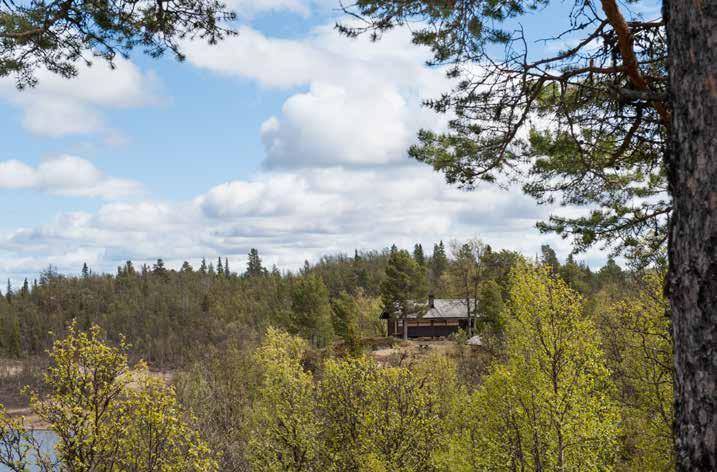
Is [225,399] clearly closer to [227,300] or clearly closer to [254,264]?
[227,300]

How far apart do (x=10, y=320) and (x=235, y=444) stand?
83652 millimetres

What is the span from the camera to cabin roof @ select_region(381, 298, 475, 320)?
55.5 metres

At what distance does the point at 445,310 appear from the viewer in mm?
57031

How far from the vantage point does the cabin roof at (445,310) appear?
55500 millimetres

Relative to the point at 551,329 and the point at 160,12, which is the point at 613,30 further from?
the point at 551,329

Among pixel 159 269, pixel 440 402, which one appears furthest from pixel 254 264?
pixel 440 402

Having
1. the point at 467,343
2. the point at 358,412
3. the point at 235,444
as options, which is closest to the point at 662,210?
Result: the point at 358,412

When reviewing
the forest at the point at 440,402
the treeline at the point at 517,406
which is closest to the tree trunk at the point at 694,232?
the forest at the point at 440,402

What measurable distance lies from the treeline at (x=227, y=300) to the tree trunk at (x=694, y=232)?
125 ft

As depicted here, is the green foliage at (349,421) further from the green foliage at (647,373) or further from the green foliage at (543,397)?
the green foliage at (647,373)

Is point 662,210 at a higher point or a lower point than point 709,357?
higher

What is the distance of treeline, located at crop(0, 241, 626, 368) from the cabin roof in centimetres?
110

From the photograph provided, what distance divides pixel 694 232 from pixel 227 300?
98.2m

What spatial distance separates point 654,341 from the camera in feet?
56.0
